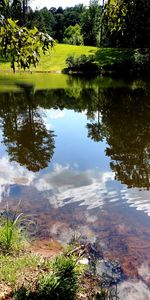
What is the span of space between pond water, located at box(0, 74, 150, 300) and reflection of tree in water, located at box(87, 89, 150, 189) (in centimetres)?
3

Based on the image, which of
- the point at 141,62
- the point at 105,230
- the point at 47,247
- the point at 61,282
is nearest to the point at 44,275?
the point at 61,282

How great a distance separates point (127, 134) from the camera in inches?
717

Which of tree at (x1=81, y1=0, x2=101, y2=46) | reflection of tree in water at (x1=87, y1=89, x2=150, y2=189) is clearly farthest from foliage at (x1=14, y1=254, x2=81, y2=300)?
tree at (x1=81, y1=0, x2=101, y2=46)

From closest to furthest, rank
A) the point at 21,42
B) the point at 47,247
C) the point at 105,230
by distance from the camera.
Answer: the point at 21,42, the point at 47,247, the point at 105,230

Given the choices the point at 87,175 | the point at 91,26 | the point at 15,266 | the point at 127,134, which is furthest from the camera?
the point at 91,26

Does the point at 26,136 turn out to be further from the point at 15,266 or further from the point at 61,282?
the point at 61,282

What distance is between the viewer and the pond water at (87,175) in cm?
832

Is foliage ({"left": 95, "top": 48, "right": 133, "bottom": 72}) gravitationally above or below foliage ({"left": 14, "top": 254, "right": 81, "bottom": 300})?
above

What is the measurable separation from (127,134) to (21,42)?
43.7ft

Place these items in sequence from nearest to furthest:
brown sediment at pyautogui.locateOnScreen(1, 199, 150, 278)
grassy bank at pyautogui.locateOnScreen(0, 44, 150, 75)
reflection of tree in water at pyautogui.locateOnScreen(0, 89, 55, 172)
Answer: brown sediment at pyautogui.locateOnScreen(1, 199, 150, 278) < reflection of tree in water at pyautogui.locateOnScreen(0, 89, 55, 172) < grassy bank at pyautogui.locateOnScreen(0, 44, 150, 75)

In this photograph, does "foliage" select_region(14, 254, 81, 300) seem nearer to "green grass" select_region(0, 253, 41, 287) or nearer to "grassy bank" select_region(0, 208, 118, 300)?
"grassy bank" select_region(0, 208, 118, 300)

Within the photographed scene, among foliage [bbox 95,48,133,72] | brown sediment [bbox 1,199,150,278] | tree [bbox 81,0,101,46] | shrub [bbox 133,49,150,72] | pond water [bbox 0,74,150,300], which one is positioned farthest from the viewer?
tree [bbox 81,0,101,46]

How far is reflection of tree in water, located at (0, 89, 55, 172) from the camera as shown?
14.7 meters

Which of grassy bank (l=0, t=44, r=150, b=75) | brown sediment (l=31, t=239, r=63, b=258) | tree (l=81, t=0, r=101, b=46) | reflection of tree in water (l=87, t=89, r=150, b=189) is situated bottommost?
brown sediment (l=31, t=239, r=63, b=258)
